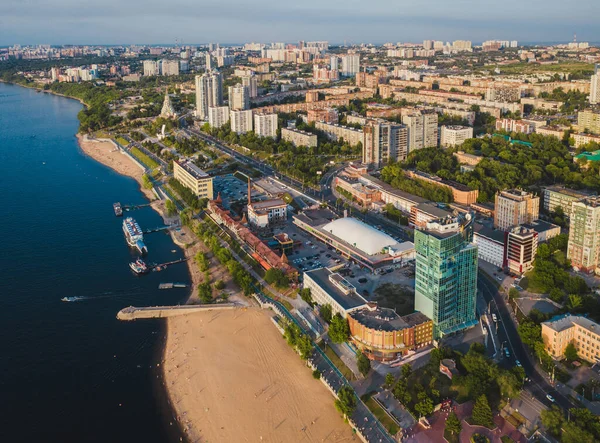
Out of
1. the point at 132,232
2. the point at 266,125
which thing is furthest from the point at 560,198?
the point at 266,125

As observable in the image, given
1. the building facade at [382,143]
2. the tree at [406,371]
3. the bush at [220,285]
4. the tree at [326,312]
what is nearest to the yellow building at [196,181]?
the bush at [220,285]

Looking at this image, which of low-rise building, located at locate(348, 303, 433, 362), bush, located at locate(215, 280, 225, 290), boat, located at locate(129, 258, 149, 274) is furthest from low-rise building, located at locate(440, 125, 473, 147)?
low-rise building, located at locate(348, 303, 433, 362)

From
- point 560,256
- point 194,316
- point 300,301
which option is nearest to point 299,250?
point 300,301

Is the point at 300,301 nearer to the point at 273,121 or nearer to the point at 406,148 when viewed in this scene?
the point at 406,148

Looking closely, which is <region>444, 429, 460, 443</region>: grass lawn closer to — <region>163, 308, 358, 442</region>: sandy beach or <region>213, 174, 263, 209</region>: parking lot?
<region>163, 308, 358, 442</region>: sandy beach

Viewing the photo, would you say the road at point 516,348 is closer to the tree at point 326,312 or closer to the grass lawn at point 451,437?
the grass lawn at point 451,437
